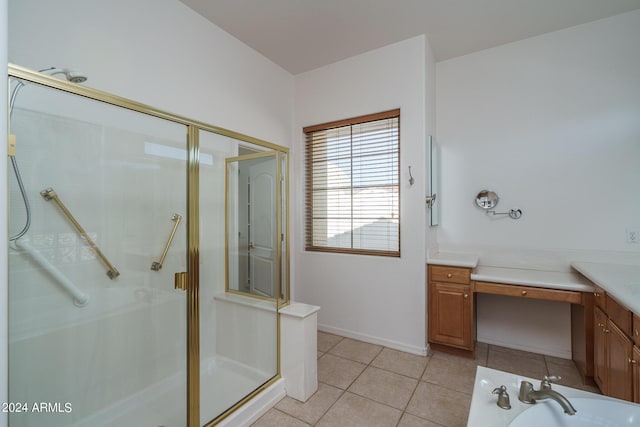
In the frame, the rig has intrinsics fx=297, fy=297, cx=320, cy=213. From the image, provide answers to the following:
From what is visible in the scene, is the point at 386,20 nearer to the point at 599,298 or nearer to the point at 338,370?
the point at 599,298

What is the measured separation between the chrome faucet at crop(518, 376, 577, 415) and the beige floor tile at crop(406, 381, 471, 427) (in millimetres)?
700

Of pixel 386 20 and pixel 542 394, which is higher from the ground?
pixel 386 20

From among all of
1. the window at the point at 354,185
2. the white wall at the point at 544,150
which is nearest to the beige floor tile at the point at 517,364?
the white wall at the point at 544,150

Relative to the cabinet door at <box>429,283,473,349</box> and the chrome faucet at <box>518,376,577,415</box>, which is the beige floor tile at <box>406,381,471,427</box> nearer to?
the cabinet door at <box>429,283,473,349</box>

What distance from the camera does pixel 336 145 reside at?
3256 mm

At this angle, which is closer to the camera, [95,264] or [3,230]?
[3,230]

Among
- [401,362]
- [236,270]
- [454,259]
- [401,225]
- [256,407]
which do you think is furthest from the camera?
[401,225]

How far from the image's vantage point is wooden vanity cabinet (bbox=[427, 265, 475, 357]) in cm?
254

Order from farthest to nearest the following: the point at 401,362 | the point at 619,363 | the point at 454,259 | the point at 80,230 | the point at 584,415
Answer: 1. the point at 454,259
2. the point at 401,362
3. the point at 619,363
4. the point at 80,230
5. the point at 584,415

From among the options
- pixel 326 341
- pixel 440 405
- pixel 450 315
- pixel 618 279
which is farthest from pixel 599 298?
pixel 326 341

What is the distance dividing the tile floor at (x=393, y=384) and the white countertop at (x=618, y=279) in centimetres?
86

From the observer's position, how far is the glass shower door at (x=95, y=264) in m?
1.25

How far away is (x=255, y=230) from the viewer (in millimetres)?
2260

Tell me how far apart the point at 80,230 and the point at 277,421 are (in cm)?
157
